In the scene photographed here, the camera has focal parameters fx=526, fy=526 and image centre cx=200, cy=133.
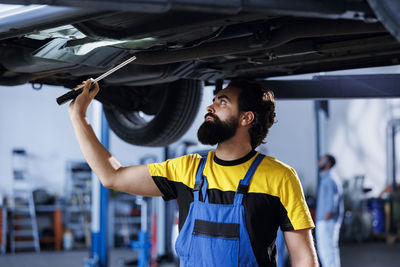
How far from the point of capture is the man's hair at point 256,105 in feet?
6.09

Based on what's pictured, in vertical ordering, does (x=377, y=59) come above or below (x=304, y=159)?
above

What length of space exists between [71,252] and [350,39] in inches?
285

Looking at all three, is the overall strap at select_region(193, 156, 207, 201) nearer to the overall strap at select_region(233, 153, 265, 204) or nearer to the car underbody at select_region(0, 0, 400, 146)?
the overall strap at select_region(233, 153, 265, 204)

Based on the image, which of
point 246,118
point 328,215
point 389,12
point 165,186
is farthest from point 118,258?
point 389,12

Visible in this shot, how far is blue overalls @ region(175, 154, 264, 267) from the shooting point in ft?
5.30

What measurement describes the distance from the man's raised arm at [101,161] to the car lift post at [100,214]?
288 cm

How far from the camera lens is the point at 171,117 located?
2.59 m

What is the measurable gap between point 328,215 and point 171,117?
121 inches

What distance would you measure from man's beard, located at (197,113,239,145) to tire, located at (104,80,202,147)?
0.75 metres

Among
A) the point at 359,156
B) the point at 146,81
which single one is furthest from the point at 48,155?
the point at 146,81

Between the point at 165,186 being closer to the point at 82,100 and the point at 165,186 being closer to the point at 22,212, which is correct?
the point at 82,100

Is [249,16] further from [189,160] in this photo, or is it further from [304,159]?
[304,159]

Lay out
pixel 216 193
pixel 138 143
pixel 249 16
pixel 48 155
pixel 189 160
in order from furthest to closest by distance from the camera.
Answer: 1. pixel 48 155
2. pixel 138 143
3. pixel 189 160
4. pixel 216 193
5. pixel 249 16

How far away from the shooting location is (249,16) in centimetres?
136
